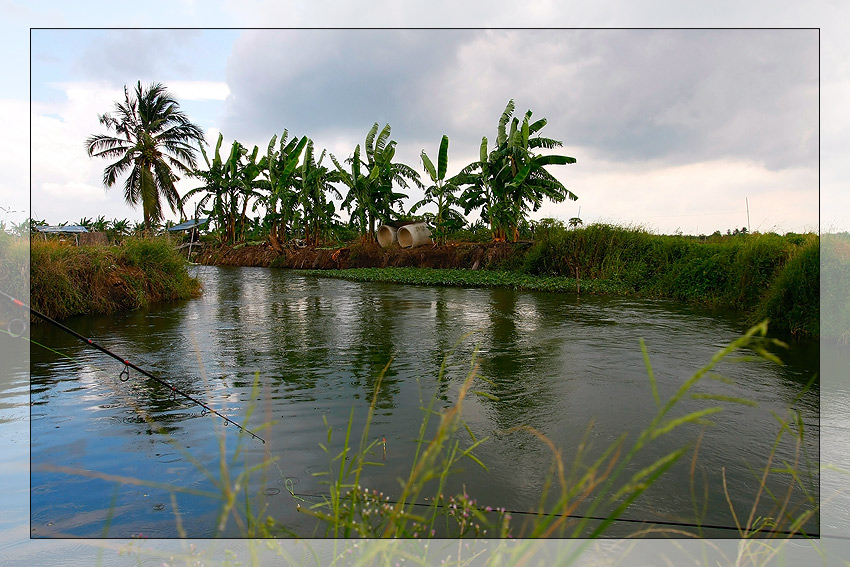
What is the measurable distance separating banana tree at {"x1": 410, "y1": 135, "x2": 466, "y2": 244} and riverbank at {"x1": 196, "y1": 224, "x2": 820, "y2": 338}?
87cm

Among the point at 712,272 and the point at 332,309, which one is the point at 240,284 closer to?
the point at 332,309

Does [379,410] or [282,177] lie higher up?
[282,177]

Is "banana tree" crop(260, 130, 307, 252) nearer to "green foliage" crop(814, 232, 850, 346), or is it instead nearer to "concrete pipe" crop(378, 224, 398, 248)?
"concrete pipe" crop(378, 224, 398, 248)

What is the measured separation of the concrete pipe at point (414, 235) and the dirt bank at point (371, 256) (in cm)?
67

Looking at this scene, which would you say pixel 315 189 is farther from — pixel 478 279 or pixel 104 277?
pixel 104 277

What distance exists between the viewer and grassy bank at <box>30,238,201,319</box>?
9219mm

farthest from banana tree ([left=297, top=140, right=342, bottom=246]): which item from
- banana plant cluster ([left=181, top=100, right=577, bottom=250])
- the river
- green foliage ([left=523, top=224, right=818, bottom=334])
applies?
the river

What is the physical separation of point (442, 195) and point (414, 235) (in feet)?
9.78

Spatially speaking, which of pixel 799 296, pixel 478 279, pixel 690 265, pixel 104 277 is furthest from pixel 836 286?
pixel 104 277

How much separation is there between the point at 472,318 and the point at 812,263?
4.99 metres

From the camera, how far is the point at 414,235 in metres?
24.4

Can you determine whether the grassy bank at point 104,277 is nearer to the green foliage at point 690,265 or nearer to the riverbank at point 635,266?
the riverbank at point 635,266

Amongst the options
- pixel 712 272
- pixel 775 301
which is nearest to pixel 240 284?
pixel 712 272

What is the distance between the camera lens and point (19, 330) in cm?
370
